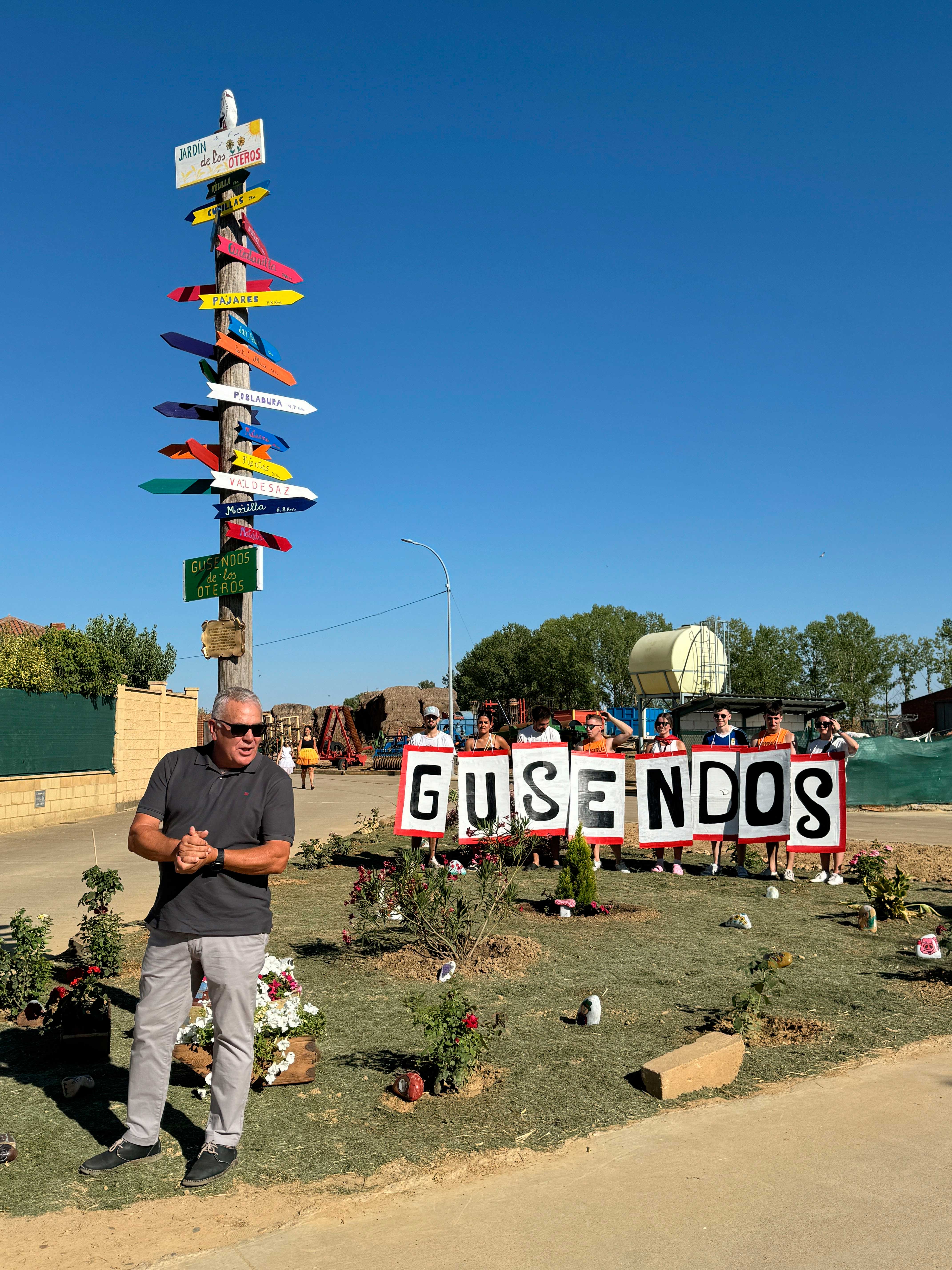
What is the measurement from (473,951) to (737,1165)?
3162 mm

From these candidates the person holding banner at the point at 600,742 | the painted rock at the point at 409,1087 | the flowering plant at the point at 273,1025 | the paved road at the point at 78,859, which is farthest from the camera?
the person holding banner at the point at 600,742

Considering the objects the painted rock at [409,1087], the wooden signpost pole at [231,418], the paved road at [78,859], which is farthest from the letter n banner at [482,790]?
the painted rock at [409,1087]

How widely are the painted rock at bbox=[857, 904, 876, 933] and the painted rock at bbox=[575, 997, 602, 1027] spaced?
358cm

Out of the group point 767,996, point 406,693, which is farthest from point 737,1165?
point 406,693

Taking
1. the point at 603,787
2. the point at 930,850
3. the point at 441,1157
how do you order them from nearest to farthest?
the point at 441,1157 < the point at 603,787 < the point at 930,850

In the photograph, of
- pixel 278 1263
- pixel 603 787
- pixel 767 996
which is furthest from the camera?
pixel 603 787

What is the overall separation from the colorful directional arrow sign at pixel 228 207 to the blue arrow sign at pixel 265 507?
7.00 feet

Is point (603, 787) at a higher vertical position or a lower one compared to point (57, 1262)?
higher

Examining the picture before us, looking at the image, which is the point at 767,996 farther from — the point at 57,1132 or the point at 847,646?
the point at 847,646

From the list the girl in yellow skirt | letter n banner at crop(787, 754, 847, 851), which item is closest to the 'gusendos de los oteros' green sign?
letter n banner at crop(787, 754, 847, 851)

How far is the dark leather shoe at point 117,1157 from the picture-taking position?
11.9 feet

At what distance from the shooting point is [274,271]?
7.02 m

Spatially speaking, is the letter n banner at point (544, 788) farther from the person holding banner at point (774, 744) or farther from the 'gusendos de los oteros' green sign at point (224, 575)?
the 'gusendos de los oteros' green sign at point (224, 575)

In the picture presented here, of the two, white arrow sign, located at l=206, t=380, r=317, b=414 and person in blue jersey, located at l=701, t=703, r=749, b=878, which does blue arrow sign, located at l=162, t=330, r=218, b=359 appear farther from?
person in blue jersey, located at l=701, t=703, r=749, b=878
